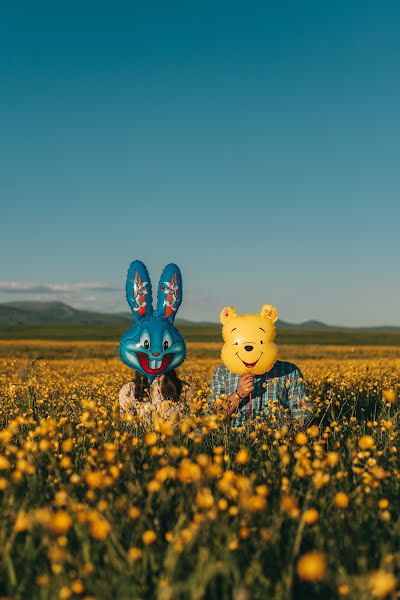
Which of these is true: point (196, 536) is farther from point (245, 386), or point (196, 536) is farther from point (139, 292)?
point (139, 292)

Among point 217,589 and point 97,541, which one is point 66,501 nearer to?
point 97,541

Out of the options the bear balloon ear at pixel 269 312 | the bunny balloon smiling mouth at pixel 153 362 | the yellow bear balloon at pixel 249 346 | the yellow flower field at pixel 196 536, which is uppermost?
the bear balloon ear at pixel 269 312

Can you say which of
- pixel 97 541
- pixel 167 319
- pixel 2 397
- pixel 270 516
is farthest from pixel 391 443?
pixel 2 397

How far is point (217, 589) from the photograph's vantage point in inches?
85.6

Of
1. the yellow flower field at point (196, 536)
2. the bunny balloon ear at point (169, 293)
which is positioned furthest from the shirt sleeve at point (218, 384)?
the yellow flower field at point (196, 536)

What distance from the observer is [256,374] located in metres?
5.50

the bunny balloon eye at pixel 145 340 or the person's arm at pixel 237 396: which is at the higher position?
the bunny balloon eye at pixel 145 340

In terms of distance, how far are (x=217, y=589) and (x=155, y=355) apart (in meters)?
3.75

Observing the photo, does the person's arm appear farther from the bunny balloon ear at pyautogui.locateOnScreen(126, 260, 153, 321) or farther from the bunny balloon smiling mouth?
the bunny balloon ear at pyautogui.locateOnScreen(126, 260, 153, 321)

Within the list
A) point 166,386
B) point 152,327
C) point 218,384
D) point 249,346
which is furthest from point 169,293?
point 249,346

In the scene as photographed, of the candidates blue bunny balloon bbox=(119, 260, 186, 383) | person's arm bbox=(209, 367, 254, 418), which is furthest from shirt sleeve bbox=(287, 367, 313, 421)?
blue bunny balloon bbox=(119, 260, 186, 383)

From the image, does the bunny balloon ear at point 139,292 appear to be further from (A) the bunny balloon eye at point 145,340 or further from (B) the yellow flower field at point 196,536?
(B) the yellow flower field at point 196,536

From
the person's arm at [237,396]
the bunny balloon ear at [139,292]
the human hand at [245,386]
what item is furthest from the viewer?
the bunny balloon ear at [139,292]

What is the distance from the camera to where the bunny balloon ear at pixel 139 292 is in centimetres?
618
